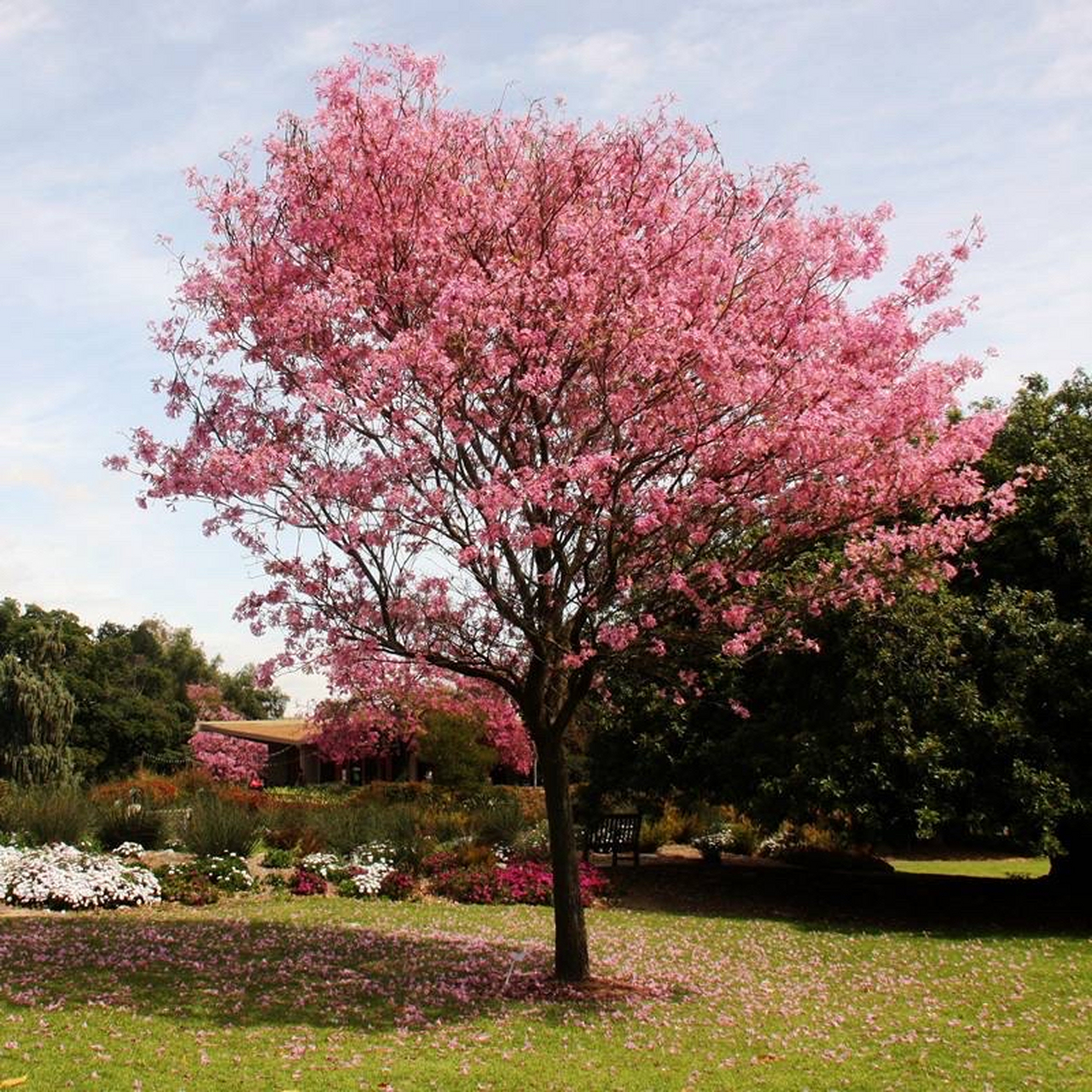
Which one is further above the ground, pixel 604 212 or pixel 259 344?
pixel 604 212

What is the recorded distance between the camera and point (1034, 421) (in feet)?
58.1

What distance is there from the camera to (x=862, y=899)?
17766mm

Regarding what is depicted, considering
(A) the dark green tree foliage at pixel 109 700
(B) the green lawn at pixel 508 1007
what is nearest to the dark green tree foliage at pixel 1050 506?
(B) the green lawn at pixel 508 1007

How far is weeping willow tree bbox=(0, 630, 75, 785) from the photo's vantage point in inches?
1465

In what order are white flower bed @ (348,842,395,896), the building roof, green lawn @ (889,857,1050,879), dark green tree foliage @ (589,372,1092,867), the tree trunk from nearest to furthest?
the tree trunk
dark green tree foliage @ (589,372,1092,867)
white flower bed @ (348,842,395,896)
green lawn @ (889,857,1050,879)
the building roof

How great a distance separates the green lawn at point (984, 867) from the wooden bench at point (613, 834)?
7.00m

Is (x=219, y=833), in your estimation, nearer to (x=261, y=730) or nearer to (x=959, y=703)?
(x=959, y=703)

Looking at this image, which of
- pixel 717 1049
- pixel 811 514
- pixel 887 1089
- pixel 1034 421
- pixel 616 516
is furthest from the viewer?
pixel 1034 421

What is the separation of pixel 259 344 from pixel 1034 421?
12.8 metres

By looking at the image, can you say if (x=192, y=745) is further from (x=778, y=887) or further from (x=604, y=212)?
(x=604, y=212)

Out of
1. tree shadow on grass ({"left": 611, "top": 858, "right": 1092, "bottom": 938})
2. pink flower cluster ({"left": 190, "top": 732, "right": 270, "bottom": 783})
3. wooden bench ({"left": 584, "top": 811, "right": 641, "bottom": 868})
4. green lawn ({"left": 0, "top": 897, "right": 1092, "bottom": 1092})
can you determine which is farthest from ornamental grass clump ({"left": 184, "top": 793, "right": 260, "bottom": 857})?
pink flower cluster ({"left": 190, "top": 732, "right": 270, "bottom": 783})

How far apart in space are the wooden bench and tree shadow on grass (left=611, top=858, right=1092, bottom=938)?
525 millimetres

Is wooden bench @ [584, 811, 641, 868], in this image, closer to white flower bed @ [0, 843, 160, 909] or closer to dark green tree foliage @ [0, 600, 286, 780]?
white flower bed @ [0, 843, 160, 909]

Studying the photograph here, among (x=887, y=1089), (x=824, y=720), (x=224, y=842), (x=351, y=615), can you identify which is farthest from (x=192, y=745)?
(x=887, y=1089)
